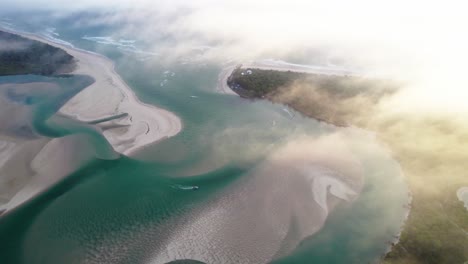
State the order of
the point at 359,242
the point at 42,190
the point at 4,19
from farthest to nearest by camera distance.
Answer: the point at 4,19
the point at 42,190
the point at 359,242

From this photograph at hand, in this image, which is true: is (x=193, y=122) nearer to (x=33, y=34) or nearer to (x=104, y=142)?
(x=104, y=142)

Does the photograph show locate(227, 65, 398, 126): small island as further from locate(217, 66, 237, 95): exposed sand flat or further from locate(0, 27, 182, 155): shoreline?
locate(0, 27, 182, 155): shoreline

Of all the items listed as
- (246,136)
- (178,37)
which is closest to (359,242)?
(246,136)

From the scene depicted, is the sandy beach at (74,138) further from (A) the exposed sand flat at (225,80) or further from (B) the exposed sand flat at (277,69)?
(B) the exposed sand flat at (277,69)

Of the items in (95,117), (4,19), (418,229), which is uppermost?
(418,229)

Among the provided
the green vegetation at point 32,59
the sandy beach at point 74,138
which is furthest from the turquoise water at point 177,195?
the green vegetation at point 32,59

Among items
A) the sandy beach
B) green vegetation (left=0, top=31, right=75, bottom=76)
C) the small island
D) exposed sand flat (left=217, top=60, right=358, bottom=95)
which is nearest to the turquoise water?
the sandy beach

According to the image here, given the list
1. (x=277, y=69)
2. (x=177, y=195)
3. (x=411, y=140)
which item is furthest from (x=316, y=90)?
(x=177, y=195)
